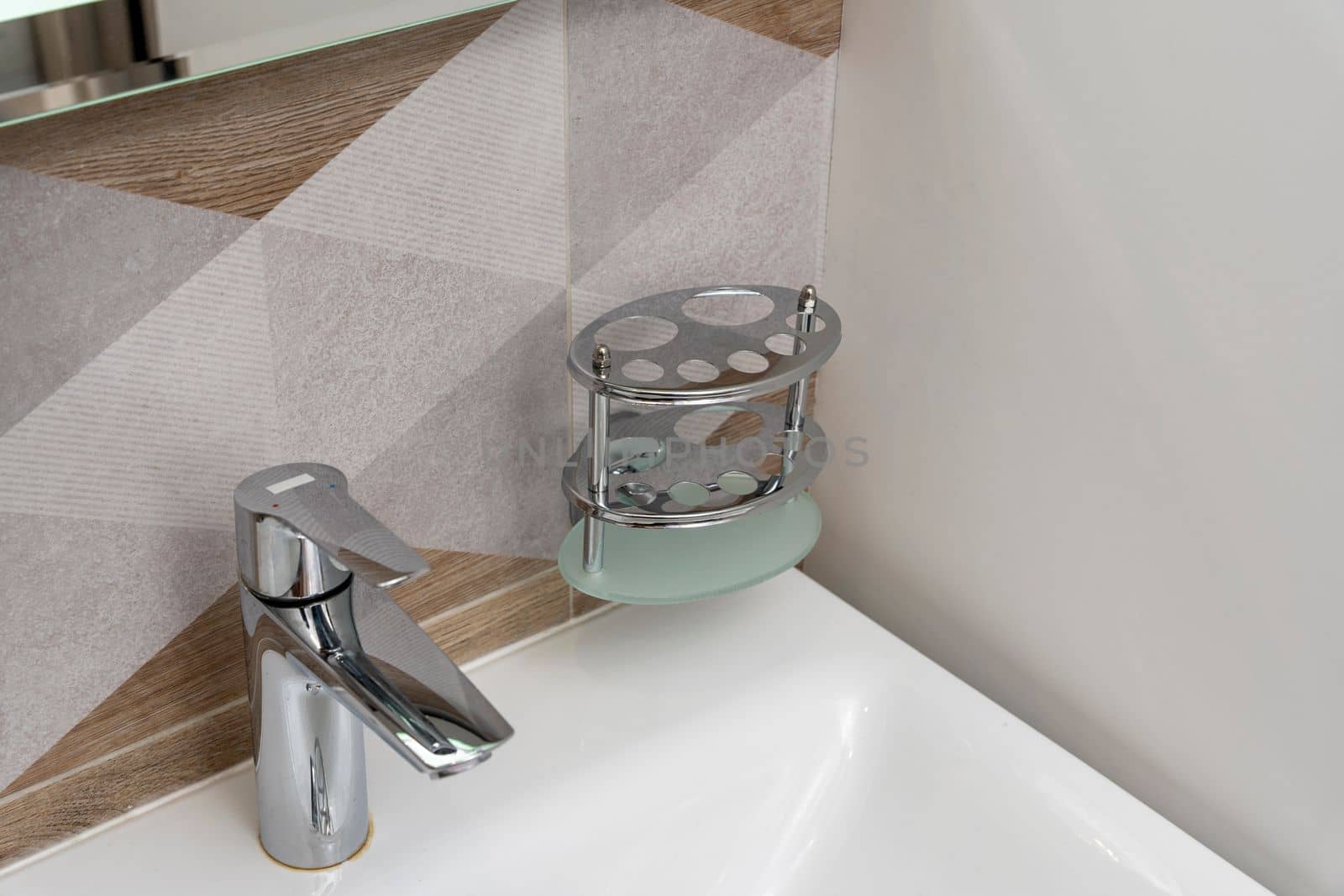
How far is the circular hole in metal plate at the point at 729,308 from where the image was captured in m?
0.86

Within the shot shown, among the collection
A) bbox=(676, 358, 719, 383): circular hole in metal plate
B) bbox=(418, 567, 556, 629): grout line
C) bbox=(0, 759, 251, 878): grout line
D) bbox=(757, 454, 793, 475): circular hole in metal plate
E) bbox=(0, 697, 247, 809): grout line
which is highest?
bbox=(676, 358, 719, 383): circular hole in metal plate

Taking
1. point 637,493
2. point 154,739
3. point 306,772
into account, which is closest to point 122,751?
point 154,739

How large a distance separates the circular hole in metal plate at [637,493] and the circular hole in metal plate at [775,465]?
0.31 feet

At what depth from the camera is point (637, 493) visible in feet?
2.62

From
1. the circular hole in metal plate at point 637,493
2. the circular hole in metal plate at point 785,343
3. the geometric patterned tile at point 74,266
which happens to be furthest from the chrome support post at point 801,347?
the geometric patterned tile at point 74,266

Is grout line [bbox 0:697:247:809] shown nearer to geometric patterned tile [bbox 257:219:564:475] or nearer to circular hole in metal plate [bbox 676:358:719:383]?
geometric patterned tile [bbox 257:219:564:475]

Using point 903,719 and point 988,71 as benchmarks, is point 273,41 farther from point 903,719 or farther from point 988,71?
point 903,719

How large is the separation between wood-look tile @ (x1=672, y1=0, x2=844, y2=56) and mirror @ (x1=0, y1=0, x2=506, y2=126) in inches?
9.6

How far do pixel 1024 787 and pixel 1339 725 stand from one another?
0.62 ft

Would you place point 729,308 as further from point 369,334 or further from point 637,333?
point 369,334

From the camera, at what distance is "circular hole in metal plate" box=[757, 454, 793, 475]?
2.78 feet

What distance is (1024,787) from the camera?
31.4 inches

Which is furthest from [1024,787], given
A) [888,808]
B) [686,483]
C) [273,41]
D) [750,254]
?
[273,41]

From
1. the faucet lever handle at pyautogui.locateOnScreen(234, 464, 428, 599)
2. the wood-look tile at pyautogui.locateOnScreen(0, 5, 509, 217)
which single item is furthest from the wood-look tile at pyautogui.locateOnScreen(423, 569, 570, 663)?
the wood-look tile at pyautogui.locateOnScreen(0, 5, 509, 217)
